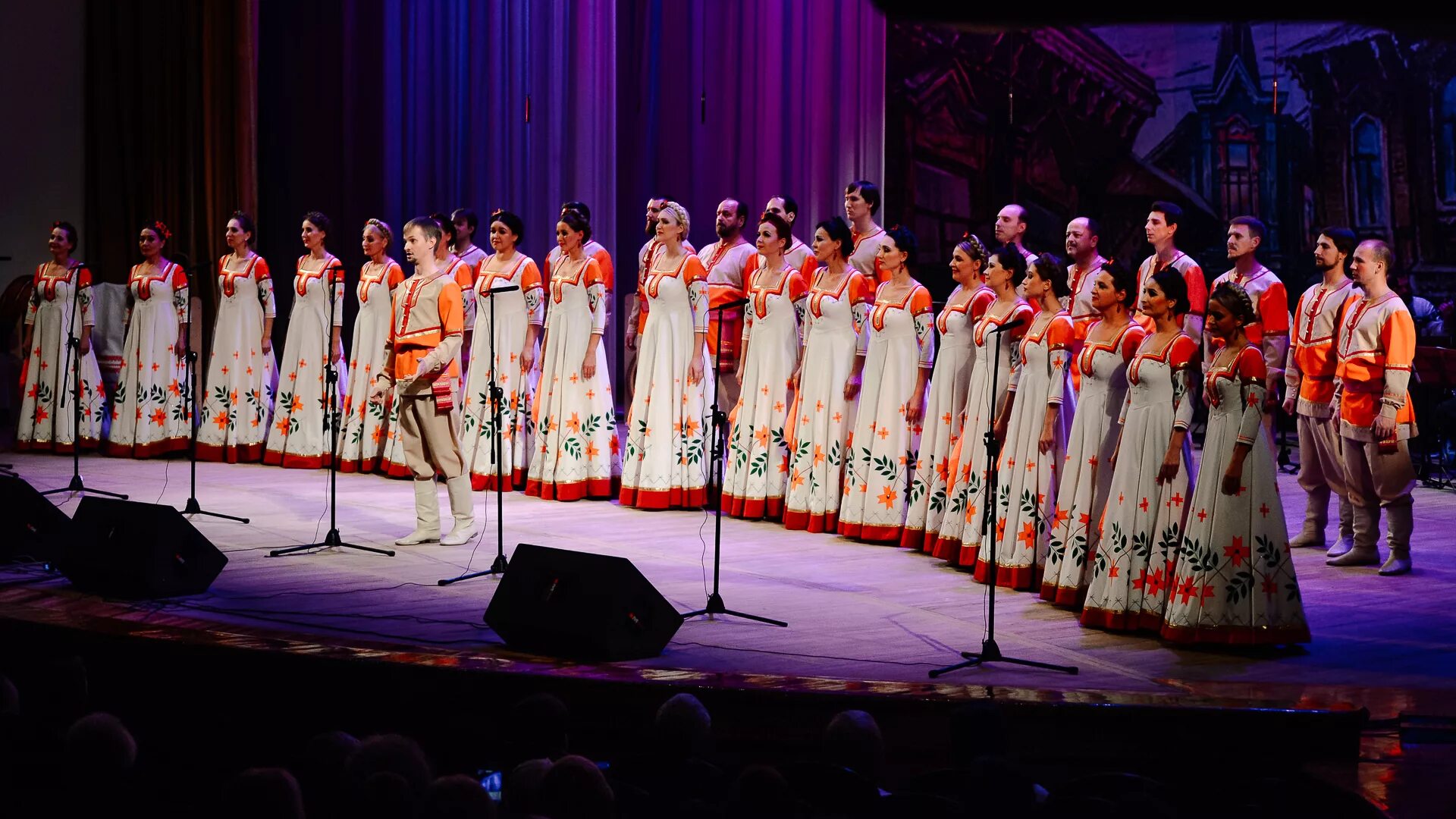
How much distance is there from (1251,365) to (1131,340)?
551 millimetres

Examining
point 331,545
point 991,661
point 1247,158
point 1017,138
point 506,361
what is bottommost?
point 991,661

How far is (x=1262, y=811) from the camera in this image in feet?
9.80

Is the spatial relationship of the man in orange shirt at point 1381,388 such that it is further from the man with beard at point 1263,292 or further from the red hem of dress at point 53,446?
the red hem of dress at point 53,446

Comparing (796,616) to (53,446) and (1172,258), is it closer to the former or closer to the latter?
(1172,258)

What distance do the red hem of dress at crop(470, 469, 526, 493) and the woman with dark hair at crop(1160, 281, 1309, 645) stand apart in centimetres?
444

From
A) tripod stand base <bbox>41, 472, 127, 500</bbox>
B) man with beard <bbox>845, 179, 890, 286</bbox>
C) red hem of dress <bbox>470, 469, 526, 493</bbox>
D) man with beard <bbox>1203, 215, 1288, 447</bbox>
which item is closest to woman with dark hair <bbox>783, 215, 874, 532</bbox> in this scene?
man with beard <bbox>845, 179, 890, 286</bbox>

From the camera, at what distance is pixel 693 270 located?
7.79 meters

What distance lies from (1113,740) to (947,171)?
764 centimetres

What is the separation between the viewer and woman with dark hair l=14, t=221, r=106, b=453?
32.5 ft

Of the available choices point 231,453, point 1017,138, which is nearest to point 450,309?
point 231,453

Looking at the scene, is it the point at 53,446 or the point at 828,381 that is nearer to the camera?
the point at 828,381

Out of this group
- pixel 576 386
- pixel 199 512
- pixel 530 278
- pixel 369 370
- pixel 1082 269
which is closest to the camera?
pixel 1082 269

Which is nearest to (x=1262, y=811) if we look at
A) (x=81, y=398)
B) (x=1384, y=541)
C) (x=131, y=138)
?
(x=1384, y=541)

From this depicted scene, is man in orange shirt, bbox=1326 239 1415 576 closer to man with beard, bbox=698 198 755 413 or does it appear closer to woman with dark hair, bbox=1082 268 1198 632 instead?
woman with dark hair, bbox=1082 268 1198 632
